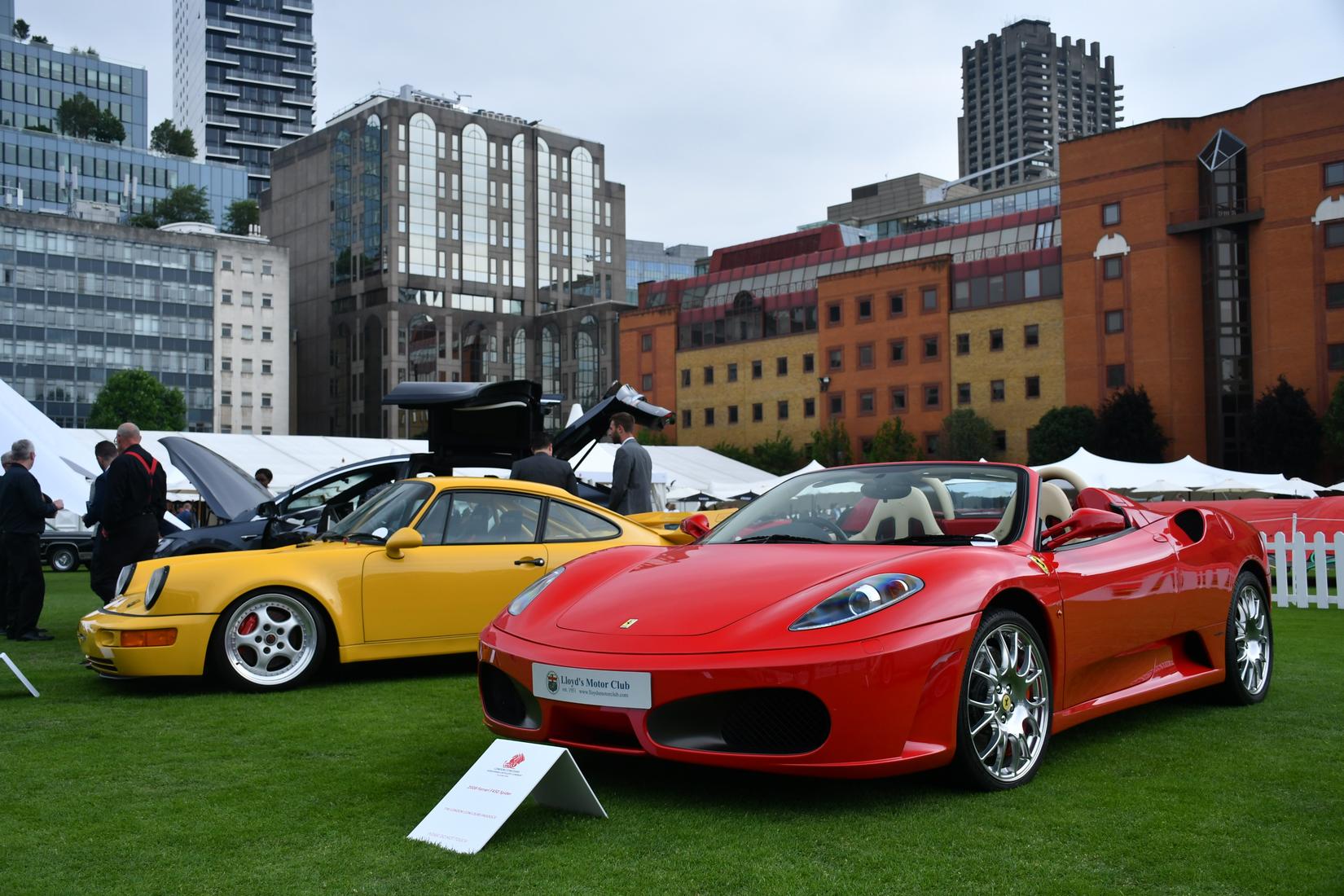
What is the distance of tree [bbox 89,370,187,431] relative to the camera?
89.4 meters

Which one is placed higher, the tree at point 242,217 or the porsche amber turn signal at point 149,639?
the tree at point 242,217

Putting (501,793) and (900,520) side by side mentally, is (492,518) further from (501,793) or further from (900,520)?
(501,793)

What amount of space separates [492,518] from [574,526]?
59 cm

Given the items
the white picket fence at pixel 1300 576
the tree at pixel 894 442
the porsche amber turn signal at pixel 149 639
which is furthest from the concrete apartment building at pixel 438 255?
the porsche amber turn signal at pixel 149 639

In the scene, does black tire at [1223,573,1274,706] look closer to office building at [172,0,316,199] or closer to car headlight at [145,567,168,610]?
car headlight at [145,567,168,610]

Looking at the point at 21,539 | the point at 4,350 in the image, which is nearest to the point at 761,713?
the point at 21,539

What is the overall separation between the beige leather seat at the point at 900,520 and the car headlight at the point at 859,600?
0.75 m

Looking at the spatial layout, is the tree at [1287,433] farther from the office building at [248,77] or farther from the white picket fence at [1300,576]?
the office building at [248,77]

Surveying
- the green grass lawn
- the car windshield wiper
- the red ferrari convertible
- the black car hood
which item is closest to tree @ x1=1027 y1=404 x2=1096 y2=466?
the black car hood

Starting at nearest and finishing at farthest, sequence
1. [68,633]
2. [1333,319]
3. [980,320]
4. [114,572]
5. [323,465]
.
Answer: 1. [114,572]
2. [68,633]
3. [323,465]
4. [1333,319]
5. [980,320]

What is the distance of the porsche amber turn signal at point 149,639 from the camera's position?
6.75 m

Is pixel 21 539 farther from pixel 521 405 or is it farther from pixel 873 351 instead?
pixel 873 351

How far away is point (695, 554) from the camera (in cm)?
506

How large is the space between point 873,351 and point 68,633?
67067 mm
